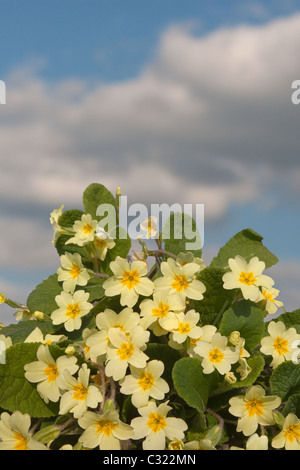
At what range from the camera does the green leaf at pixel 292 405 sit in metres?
1.65

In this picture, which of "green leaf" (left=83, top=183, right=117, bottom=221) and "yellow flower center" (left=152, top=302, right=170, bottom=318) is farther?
"green leaf" (left=83, top=183, right=117, bottom=221)

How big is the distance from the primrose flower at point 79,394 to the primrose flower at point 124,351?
0.20ft

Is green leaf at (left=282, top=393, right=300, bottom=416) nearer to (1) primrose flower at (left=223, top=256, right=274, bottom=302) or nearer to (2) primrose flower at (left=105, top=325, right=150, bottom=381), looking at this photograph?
(1) primrose flower at (left=223, top=256, right=274, bottom=302)

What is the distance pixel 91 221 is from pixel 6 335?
50 centimetres

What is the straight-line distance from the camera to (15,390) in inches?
69.2

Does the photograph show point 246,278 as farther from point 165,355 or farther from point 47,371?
point 47,371

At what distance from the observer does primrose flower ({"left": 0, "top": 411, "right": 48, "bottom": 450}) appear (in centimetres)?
160

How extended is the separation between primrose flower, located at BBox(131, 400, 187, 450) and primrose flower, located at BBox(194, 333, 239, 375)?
0.56 feet

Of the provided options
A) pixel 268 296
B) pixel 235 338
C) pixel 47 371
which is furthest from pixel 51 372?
pixel 268 296

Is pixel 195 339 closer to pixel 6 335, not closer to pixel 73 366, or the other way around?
pixel 73 366

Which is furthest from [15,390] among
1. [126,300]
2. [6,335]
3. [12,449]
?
[126,300]

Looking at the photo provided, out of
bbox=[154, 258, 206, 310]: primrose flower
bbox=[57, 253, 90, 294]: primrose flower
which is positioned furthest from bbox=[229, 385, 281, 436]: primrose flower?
bbox=[57, 253, 90, 294]: primrose flower

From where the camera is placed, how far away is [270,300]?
6.66ft

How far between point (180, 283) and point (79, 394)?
1.44 ft
